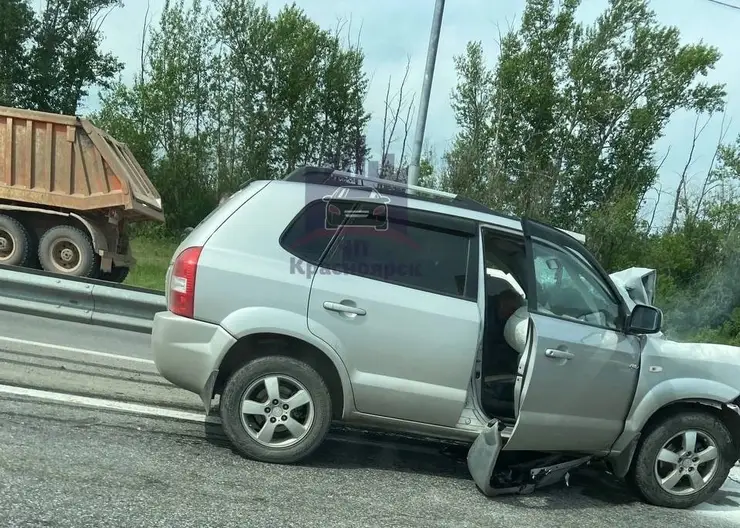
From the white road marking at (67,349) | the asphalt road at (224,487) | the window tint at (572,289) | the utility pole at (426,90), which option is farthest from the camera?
the utility pole at (426,90)

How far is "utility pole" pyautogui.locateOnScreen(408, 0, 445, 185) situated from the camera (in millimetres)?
9789

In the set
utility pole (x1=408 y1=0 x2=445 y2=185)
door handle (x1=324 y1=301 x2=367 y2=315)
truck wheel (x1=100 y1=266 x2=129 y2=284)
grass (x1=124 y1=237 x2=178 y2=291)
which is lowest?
grass (x1=124 y1=237 x2=178 y2=291)

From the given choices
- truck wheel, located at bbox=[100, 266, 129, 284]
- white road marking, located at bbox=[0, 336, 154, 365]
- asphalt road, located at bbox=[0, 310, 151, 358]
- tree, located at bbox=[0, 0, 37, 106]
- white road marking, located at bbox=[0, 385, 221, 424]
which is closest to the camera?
white road marking, located at bbox=[0, 385, 221, 424]

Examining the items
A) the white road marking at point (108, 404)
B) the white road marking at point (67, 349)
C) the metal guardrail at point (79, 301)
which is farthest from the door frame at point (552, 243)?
the metal guardrail at point (79, 301)

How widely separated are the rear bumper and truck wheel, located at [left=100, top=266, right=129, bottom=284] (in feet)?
23.3

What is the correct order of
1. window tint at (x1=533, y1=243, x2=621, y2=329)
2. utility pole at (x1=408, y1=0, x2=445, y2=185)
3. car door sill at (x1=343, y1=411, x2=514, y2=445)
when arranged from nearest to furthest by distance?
car door sill at (x1=343, y1=411, x2=514, y2=445) → window tint at (x1=533, y1=243, x2=621, y2=329) → utility pole at (x1=408, y1=0, x2=445, y2=185)

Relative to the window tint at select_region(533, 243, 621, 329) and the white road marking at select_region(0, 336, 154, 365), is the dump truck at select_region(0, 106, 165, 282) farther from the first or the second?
the window tint at select_region(533, 243, 621, 329)

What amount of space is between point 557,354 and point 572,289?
54 centimetres

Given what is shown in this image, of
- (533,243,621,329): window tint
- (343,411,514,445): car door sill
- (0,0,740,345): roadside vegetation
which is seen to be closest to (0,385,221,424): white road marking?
(343,411,514,445): car door sill

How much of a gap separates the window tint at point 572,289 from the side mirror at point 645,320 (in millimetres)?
130

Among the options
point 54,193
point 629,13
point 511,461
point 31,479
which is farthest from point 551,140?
point 31,479

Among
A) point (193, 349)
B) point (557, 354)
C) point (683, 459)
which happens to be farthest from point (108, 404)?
point (683, 459)

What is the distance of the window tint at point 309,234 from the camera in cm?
422

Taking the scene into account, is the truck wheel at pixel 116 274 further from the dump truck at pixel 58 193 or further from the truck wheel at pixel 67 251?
the truck wheel at pixel 67 251
